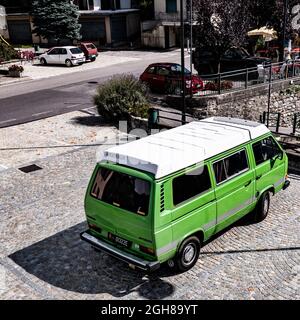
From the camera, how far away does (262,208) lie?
931cm

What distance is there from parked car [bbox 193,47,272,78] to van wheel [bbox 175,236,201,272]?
17.5 meters

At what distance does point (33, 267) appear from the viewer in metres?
8.06

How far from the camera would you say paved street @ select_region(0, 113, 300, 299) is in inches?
286

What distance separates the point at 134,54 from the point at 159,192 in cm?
3455

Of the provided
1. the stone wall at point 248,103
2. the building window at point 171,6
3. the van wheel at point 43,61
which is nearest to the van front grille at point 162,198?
the stone wall at point 248,103

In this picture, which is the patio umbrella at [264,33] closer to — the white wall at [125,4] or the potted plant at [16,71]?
the potted plant at [16,71]

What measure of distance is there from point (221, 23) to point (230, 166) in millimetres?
15920

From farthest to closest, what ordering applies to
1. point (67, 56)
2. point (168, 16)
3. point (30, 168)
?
point (168, 16) < point (67, 56) < point (30, 168)

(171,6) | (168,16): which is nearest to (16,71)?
(168,16)

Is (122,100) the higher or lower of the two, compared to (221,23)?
lower

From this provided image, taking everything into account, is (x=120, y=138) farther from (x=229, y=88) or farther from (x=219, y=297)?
(x=219, y=297)

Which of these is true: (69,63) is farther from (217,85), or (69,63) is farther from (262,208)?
(262,208)

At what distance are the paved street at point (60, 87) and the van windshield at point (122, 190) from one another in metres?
11.6

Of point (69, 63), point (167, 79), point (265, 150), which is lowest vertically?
point (69, 63)
